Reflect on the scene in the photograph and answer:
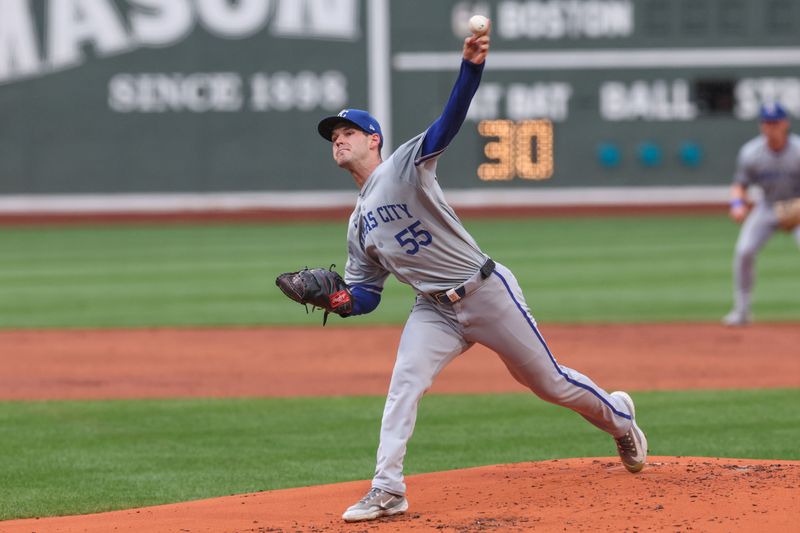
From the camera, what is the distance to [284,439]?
23.0ft

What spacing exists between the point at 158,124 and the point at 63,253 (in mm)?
4550

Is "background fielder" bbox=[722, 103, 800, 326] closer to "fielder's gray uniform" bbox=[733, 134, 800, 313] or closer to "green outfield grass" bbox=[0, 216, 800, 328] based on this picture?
"fielder's gray uniform" bbox=[733, 134, 800, 313]

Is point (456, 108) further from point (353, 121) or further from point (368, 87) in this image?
point (368, 87)

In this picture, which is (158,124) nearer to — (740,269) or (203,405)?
(740,269)

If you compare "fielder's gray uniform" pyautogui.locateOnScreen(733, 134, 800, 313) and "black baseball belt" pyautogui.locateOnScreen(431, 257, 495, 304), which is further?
"fielder's gray uniform" pyautogui.locateOnScreen(733, 134, 800, 313)

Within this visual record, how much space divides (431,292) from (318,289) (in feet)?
1.53

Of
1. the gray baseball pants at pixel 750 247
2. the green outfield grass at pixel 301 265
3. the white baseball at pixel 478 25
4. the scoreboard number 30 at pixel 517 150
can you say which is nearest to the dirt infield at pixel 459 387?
the gray baseball pants at pixel 750 247

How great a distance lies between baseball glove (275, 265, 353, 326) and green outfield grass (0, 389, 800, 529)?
3.32 ft

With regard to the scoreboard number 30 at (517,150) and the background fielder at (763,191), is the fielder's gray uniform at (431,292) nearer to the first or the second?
the background fielder at (763,191)

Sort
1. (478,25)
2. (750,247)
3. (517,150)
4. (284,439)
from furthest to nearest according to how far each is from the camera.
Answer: (517,150), (750,247), (284,439), (478,25)

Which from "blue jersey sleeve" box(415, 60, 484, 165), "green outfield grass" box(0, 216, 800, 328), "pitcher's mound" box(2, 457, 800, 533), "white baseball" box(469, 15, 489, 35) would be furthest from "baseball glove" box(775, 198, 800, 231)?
"white baseball" box(469, 15, 489, 35)

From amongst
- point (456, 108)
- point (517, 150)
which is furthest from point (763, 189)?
point (517, 150)

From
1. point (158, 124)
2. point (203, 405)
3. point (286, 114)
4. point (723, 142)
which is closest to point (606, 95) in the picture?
point (723, 142)

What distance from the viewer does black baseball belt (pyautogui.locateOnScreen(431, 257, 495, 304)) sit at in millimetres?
5082
